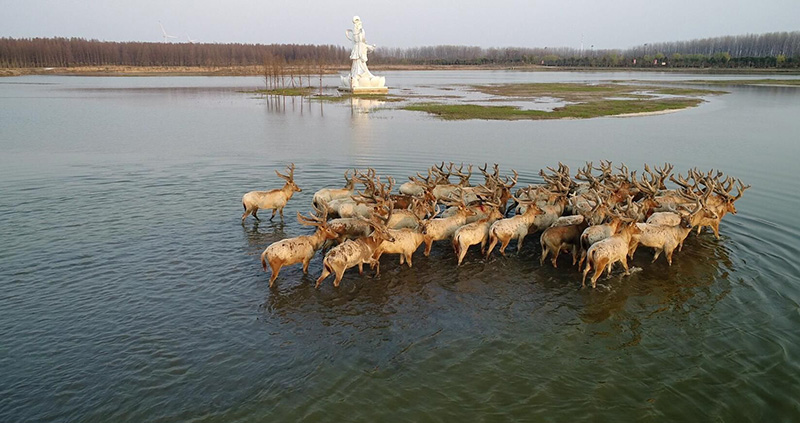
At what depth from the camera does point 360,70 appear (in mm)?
72000

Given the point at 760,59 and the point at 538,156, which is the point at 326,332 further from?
the point at 760,59

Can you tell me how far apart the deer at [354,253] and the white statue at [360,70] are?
59.4m

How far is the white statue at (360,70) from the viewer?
7012cm

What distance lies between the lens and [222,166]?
24.0 meters

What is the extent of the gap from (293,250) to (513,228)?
5691 millimetres

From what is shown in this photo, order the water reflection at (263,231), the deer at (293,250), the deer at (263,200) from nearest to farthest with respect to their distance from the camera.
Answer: the deer at (293,250) < the water reflection at (263,231) < the deer at (263,200)

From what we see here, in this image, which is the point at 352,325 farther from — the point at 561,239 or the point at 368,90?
the point at 368,90

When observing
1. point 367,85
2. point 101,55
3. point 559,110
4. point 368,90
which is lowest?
point 559,110

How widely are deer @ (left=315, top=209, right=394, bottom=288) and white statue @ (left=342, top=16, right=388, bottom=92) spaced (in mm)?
59406

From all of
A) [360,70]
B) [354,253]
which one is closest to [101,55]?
[360,70]

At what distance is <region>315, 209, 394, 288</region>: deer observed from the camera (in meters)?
11.6

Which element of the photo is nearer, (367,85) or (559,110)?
Result: (559,110)

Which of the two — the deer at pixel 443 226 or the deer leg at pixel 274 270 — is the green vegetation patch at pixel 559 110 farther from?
the deer leg at pixel 274 270

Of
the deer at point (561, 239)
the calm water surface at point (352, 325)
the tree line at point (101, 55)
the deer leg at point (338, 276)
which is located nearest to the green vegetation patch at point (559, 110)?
the calm water surface at point (352, 325)
